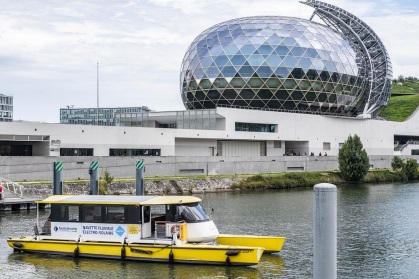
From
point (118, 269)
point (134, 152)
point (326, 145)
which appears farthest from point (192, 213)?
point (326, 145)

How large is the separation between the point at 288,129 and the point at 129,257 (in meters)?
60.6

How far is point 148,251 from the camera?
27.3 meters

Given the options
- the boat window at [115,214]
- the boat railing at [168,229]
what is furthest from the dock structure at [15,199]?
the boat railing at [168,229]

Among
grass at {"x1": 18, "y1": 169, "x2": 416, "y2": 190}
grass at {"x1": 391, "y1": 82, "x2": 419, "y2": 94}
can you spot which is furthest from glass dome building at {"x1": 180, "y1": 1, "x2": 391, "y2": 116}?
grass at {"x1": 391, "y1": 82, "x2": 419, "y2": 94}

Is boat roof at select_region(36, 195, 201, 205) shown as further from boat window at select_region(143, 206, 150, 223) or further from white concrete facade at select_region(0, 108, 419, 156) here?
white concrete facade at select_region(0, 108, 419, 156)

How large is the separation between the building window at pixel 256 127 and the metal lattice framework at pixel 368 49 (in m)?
21.8

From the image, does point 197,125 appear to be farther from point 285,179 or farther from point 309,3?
point 309,3

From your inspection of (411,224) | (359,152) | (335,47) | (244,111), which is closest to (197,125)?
(244,111)

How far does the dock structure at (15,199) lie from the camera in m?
44.1

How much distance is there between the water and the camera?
82.3 feet

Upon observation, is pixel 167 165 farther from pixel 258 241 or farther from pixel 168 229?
pixel 168 229

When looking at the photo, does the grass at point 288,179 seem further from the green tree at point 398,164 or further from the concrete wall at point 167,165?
the green tree at point 398,164

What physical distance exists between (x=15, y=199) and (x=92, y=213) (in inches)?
699

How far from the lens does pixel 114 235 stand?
28672 millimetres
